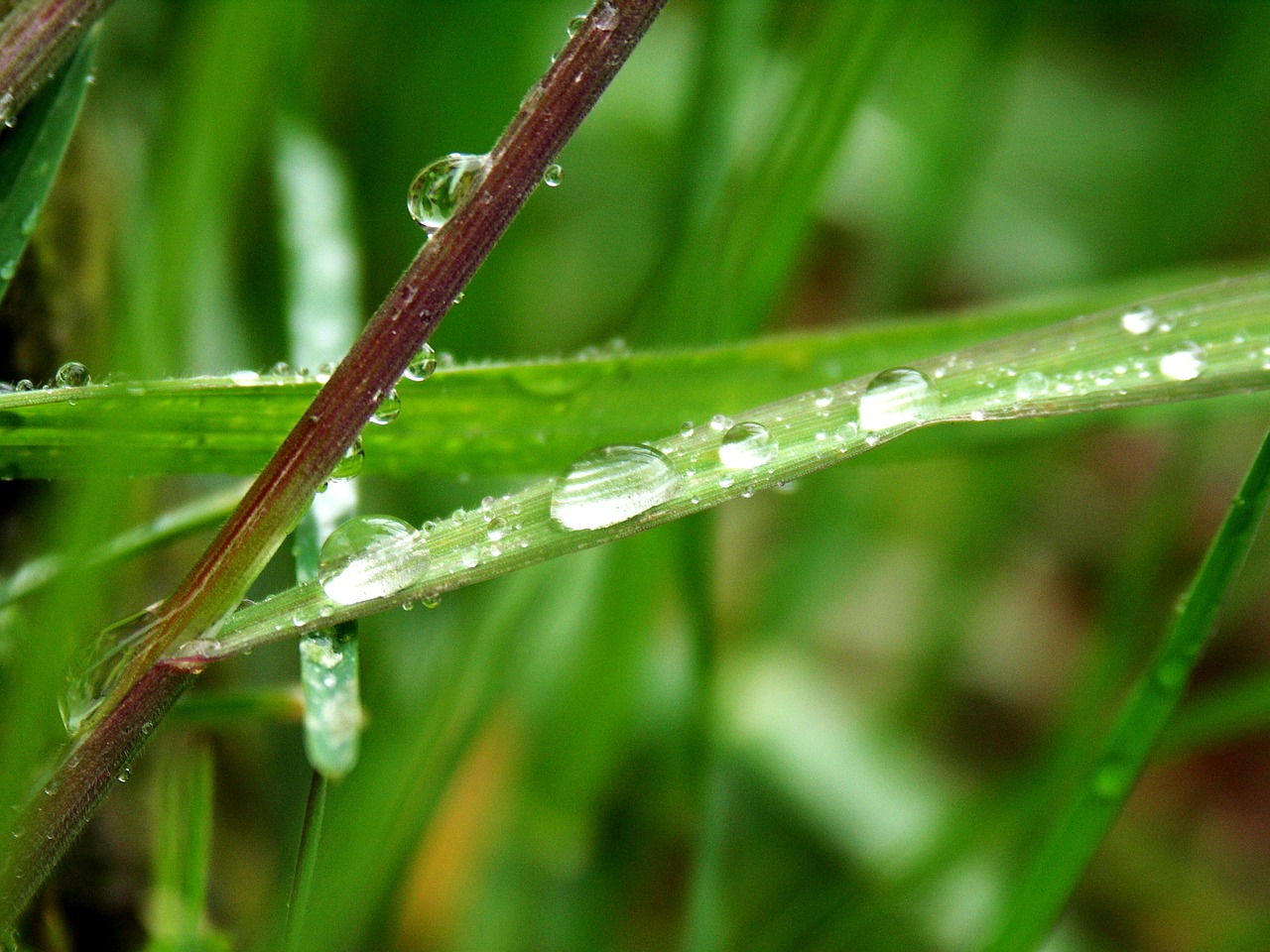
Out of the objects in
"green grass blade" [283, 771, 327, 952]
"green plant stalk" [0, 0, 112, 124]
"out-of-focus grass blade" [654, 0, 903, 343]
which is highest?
"out-of-focus grass blade" [654, 0, 903, 343]

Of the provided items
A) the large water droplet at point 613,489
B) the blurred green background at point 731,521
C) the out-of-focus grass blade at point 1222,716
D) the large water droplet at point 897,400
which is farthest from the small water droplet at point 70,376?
the out-of-focus grass blade at point 1222,716

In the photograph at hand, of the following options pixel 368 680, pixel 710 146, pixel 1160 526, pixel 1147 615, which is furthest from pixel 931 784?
pixel 710 146

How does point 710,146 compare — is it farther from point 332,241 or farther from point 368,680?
Answer: point 368,680

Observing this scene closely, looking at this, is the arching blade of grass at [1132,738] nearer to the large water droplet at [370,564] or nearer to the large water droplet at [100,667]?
the large water droplet at [370,564]

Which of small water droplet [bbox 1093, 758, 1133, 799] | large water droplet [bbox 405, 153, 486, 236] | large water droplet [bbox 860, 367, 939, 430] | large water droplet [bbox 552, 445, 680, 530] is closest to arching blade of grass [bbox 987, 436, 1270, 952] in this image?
small water droplet [bbox 1093, 758, 1133, 799]

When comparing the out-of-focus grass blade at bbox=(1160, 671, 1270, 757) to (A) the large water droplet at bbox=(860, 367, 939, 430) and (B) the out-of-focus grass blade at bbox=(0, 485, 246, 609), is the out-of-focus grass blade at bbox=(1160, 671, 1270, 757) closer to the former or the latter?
(A) the large water droplet at bbox=(860, 367, 939, 430)

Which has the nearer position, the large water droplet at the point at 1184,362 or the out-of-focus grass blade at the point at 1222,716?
the large water droplet at the point at 1184,362
